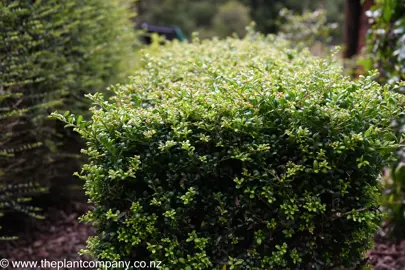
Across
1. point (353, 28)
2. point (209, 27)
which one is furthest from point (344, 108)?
point (209, 27)

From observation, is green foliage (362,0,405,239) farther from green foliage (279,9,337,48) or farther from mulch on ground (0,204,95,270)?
green foliage (279,9,337,48)

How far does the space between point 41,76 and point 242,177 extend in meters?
2.36

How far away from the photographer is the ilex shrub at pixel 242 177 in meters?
2.08

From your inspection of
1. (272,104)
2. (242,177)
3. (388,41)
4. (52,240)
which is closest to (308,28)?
(388,41)

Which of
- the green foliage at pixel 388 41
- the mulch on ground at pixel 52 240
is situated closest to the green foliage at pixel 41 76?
the mulch on ground at pixel 52 240

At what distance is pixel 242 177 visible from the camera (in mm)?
2160

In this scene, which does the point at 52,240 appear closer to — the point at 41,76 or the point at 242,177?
the point at 41,76

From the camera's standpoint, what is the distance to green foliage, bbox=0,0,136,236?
11.3ft

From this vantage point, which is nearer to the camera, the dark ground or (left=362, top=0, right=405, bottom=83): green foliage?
the dark ground

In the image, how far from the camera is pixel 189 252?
2168 millimetres

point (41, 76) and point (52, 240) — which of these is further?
point (52, 240)

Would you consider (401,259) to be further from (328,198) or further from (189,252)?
(189,252)

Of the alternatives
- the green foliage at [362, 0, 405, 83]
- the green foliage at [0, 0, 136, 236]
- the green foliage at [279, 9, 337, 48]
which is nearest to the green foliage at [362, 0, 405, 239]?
the green foliage at [362, 0, 405, 83]

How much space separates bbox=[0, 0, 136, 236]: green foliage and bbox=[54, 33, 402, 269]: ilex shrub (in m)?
1.45
